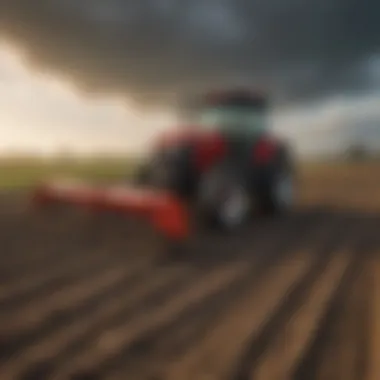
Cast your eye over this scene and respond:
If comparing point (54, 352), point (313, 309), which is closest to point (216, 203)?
point (313, 309)

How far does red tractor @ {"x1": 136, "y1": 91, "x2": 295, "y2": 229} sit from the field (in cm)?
17

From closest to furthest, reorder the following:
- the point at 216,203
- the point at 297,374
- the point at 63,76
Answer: the point at 297,374 < the point at 63,76 < the point at 216,203

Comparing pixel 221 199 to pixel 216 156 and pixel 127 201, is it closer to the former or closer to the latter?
pixel 216 156

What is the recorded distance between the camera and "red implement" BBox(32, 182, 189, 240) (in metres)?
1.77

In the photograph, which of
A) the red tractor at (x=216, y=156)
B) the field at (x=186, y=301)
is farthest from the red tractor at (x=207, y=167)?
the field at (x=186, y=301)

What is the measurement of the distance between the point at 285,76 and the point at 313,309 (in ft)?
3.25

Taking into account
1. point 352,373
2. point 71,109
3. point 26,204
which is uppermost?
point 71,109

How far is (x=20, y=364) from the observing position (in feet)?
3.36

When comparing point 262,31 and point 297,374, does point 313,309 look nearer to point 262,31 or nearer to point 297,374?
point 297,374

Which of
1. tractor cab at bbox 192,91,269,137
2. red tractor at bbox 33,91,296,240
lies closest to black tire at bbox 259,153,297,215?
red tractor at bbox 33,91,296,240

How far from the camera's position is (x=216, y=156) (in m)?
2.16

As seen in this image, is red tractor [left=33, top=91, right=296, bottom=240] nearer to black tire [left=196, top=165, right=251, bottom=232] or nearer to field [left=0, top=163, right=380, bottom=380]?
black tire [left=196, top=165, right=251, bottom=232]

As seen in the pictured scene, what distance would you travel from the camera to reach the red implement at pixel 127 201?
177 centimetres

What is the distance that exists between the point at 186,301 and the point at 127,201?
0.64 m
